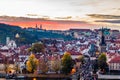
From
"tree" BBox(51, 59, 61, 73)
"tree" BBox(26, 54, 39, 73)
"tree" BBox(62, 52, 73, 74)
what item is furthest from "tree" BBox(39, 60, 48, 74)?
"tree" BBox(62, 52, 73, 74)

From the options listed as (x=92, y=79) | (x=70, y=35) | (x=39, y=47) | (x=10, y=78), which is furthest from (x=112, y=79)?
(x=70, y=35)

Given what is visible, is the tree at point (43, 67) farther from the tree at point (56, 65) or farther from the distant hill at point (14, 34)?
the distant hill at point (14, 34)

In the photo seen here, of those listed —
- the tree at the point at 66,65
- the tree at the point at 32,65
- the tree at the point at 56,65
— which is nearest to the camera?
the tree at the point at 66,65

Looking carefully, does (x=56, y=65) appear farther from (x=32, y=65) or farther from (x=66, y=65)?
(x=32, y=65)

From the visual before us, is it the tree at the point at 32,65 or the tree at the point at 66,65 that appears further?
the tree at the point at 32,65

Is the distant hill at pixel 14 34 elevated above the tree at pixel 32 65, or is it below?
below

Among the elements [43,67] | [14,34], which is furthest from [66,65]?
[14,34]

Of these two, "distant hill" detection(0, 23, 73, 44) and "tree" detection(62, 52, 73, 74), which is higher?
"tree" detection(62, 52, 73, 74)

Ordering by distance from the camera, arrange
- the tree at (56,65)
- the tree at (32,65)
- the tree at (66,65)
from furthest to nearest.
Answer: the tree at (56,65), the tree at (32,65), the tree at (66,65)

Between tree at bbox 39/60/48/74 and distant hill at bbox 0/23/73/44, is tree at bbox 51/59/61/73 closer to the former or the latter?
tree at bbox 39/60/48/74

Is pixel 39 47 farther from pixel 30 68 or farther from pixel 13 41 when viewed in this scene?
pixel 13 41

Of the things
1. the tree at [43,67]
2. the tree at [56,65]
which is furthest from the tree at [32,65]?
the tree at [56,65]
